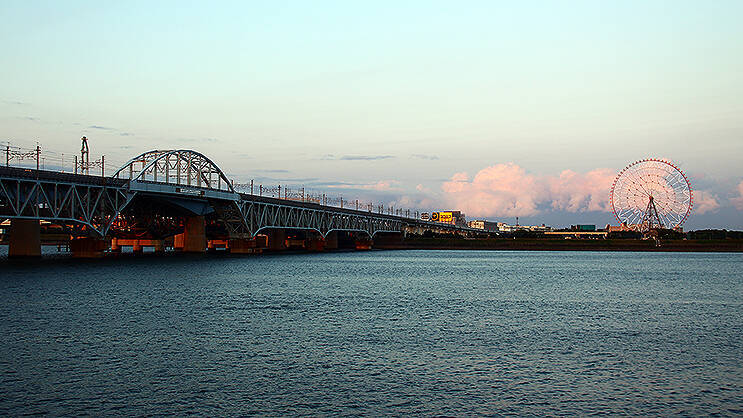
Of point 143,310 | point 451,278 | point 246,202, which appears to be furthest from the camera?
point 246,202

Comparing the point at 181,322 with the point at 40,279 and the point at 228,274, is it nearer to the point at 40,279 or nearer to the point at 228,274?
the point at 40,279

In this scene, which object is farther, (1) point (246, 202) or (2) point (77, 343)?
(1) point (246, 202)

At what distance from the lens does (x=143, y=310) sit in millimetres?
53281

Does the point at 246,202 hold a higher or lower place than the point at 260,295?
higher

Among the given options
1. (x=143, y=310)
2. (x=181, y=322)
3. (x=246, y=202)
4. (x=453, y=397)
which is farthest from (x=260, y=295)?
(x=246, y=202)

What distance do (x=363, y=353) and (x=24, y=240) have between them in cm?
10398

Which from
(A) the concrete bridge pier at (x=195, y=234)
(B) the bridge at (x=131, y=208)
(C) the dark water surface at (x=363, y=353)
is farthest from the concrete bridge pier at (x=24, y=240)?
(C) the dark water surface at (x=363, y=353)

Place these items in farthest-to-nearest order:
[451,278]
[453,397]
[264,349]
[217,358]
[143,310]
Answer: [451,278], [143,310], [264,349], [217,358], [453,397]

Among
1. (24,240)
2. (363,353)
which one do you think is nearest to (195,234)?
(24,240)

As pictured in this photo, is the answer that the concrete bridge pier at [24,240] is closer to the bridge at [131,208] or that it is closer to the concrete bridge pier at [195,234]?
the bridge at [131,208]

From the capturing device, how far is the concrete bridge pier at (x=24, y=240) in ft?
393

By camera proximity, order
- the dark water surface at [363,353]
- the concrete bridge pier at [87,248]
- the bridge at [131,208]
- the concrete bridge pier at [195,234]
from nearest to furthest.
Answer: the dark water surface at [363,353] → the bridge at [131,208] → the concrete bridge pier at [87,248] → the concrete bridge pier at [195,234]

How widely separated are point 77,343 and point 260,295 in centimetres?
3094

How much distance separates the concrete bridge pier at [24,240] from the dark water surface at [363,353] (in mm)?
56797
